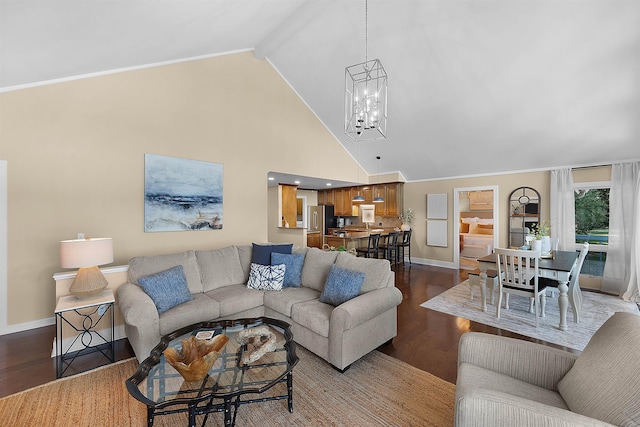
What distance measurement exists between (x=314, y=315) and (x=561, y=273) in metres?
2.99

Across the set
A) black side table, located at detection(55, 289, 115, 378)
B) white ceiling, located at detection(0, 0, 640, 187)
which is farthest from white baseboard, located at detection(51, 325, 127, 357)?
white ceiling, located at detection(0, 0, 640, 187)

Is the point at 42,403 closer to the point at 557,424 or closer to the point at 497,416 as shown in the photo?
the point at 497,416

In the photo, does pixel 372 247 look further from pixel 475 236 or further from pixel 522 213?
pixel 475 236

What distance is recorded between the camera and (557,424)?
1033mm

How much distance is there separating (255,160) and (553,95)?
15.9 feet

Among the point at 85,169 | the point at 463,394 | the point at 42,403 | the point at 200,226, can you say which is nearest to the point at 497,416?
the point at 463,394

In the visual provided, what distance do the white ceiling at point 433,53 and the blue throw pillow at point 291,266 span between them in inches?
115

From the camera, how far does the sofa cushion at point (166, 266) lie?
9.86ft

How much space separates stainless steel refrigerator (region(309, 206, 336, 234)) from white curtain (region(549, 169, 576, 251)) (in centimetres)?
574

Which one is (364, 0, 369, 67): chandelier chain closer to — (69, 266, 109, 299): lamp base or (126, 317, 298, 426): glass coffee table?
(126, 317, 298, 426): glass coffee table

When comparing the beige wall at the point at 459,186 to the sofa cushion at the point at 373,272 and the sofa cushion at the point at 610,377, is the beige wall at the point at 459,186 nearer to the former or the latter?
the sofa cushion at the point at 373,272

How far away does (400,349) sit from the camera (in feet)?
9.29

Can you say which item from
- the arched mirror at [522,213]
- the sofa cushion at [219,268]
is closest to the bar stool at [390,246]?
the arched mirror at [522,213]

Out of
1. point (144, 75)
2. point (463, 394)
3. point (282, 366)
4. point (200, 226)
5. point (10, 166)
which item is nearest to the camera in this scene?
point (463, 394)
